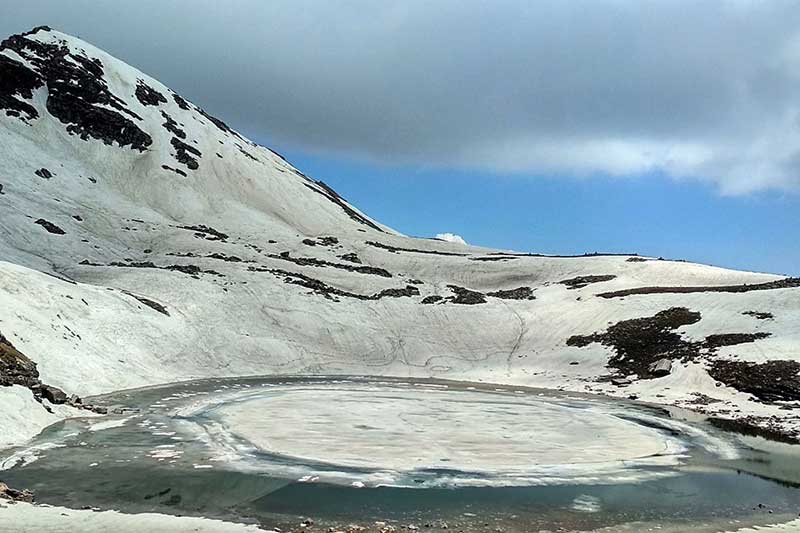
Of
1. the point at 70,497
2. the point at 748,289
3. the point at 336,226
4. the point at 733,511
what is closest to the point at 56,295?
the point at 70,497

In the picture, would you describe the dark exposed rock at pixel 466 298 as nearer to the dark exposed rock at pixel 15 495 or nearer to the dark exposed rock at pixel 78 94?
the dark exposed rock at pixel 15 495

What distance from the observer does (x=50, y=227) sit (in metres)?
72.4

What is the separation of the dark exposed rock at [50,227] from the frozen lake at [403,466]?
159ft

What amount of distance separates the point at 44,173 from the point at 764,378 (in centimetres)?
9787

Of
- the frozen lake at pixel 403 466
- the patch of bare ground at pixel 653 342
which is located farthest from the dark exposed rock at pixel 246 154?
the frozen lake at pixel 403 466

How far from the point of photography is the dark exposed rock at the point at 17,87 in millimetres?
108438

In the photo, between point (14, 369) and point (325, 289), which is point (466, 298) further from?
point (14, 369)

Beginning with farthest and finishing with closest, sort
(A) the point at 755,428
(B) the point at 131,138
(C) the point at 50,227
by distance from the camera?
1. (B) the point at 131,138
2. (C) the point at 50,227
3. (A) the point at 755,428

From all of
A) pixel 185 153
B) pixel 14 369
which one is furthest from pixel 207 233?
pixel 14 369

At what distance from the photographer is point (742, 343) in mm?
44438

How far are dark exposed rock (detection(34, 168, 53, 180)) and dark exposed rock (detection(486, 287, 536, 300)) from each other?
229ft

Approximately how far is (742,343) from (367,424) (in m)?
32.1

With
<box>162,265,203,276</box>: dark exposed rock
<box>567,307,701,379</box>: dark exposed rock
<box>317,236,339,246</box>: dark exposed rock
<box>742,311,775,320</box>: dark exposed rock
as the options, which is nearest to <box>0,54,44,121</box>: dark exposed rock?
<box>317,236,339,246</box>: dark exposed rock

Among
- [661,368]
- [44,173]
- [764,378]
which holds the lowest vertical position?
[764,378]
